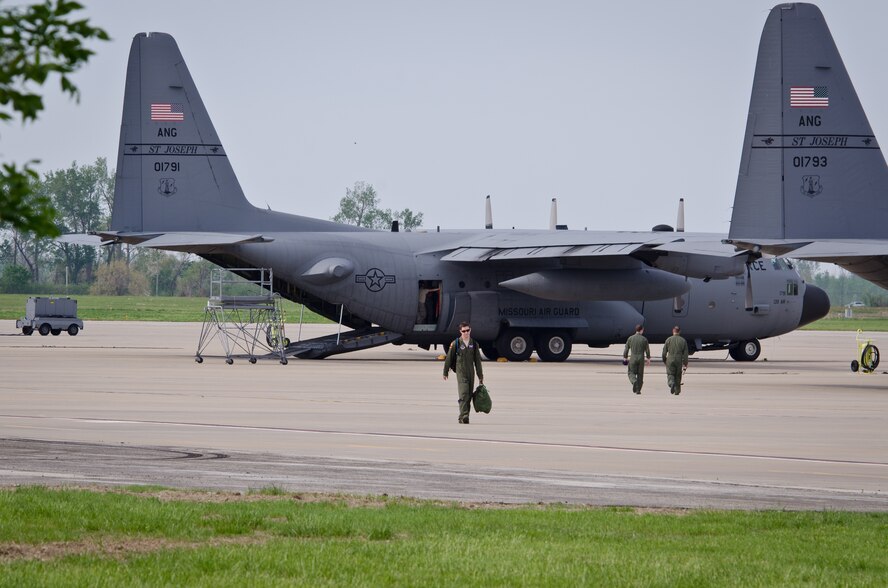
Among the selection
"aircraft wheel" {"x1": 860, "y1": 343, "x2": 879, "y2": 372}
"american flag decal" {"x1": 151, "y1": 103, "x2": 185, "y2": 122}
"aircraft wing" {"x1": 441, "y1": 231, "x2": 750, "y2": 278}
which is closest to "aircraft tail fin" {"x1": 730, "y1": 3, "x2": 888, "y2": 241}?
"aircraft wing" {"x1": 441, "y1": 231, "x2": 750, "y2": 278}

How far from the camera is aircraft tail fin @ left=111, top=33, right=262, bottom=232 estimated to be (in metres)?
44.0

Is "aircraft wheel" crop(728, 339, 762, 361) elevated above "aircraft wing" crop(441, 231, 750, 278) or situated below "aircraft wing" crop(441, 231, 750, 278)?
below

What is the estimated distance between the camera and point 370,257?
148 feet

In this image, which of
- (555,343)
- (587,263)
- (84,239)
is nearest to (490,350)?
(555,343)

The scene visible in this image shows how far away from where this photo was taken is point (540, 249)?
44.1m

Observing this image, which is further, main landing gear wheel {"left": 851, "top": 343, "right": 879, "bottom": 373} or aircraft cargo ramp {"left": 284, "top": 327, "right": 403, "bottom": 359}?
aircraft cargo ramp {"left": 284, "top": 327, "right": 403, "bottom": 359}

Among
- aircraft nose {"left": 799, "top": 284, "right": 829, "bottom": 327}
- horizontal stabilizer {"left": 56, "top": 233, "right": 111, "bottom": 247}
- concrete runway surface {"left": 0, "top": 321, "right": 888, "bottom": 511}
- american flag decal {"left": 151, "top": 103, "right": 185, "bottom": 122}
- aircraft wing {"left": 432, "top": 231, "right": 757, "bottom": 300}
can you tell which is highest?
american flag decal {"left": 151, "top": 103, "right": 185, "bottom": 122}

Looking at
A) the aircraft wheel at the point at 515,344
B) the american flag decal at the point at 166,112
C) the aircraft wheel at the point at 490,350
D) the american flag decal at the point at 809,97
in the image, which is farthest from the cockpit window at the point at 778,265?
the american flag decal at the point at 166,112

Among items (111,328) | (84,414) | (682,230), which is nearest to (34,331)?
(111,328)

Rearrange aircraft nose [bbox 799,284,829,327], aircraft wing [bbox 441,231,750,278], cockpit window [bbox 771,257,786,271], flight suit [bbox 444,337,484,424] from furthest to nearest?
aircraft nose [bbox 799,284,829,327]
cockpit window [bbox 771,257,786,271]
aircraft wing [bbox 441,231,750,278]
flight suit [bbox 444,337,484,424]

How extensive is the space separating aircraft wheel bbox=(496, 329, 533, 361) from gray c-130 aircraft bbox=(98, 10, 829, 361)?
1.8 inches

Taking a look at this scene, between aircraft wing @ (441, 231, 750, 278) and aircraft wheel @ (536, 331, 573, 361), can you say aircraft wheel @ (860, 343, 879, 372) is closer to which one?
aircraft wing @ (441, 231, 750, 278)

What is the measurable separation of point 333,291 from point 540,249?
7104mm

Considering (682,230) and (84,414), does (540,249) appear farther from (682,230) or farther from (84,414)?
(84,414)
